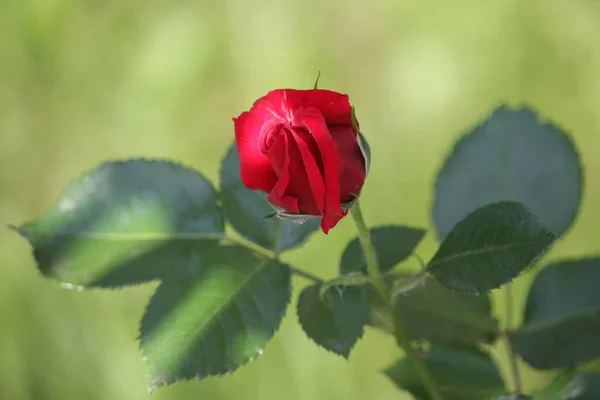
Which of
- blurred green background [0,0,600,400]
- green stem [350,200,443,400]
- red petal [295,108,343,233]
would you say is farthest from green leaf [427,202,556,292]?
blurred green background [0,0,600,400]

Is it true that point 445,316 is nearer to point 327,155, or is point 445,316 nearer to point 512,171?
point 512,171

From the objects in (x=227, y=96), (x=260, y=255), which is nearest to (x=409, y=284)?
(x=260, y=255)

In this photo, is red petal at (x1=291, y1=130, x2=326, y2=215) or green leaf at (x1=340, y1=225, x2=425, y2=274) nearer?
red petal at (x1=291, y1=130, x2=326, y2=215)

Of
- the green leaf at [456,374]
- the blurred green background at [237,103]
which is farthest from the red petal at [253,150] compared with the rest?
the blurred green background at [237,103]

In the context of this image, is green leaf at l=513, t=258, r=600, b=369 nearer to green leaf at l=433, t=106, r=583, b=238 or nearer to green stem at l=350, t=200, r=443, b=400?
green leaf at l=433, t=106, r=583, b=238

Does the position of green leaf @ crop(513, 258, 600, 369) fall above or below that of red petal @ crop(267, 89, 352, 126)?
below
